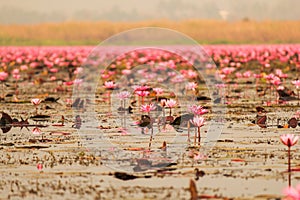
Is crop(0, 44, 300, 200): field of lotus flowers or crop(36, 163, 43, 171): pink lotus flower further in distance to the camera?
crop(36, 163, 43, 171): pink lotus flower

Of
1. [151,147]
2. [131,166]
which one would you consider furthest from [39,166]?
[151,147]

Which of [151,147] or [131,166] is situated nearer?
[131,166]

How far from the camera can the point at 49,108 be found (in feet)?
34.0

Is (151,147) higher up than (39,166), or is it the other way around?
(151,147)

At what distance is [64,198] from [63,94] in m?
8.16

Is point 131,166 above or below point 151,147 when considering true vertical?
below

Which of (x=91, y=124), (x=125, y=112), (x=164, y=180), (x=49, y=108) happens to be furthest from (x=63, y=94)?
(x=164, y=180)

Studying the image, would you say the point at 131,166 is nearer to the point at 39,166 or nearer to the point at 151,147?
the point at 39,166

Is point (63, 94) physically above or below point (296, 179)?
above

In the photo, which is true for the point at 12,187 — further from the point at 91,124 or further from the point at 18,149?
the point at 91,124

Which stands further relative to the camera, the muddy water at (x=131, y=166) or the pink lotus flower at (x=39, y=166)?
the pink lotus flower at (x=39, y=166)

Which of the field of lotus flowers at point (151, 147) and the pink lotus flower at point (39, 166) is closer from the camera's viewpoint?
the field of lotus flowers at point (151, 147)

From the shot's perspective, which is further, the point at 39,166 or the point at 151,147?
the point at 151,147

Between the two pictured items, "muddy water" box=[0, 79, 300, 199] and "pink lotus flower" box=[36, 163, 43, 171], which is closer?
"muddy water" box=[0, 79, 300, 199]
